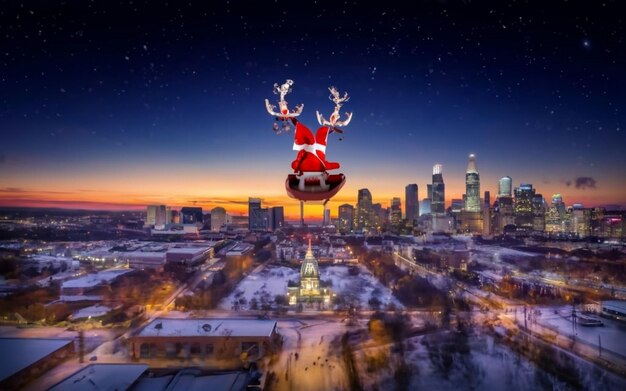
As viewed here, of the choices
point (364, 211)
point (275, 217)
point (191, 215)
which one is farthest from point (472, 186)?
point (191, 215)

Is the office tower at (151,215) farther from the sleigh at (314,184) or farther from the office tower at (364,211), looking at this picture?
the sleigh at (314,184)

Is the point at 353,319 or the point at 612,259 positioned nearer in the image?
the point at 353,319

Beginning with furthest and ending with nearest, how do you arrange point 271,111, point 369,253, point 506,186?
1. point 506,186
2. point 369,253
3. point 271,111

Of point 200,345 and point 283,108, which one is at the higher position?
point 283,108

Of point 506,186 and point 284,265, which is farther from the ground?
point 506,186

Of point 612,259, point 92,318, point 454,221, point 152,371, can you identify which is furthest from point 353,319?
point 454,221

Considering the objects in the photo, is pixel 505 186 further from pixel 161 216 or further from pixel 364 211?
pixel 161 216

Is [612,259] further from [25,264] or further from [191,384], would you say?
[25,264]
